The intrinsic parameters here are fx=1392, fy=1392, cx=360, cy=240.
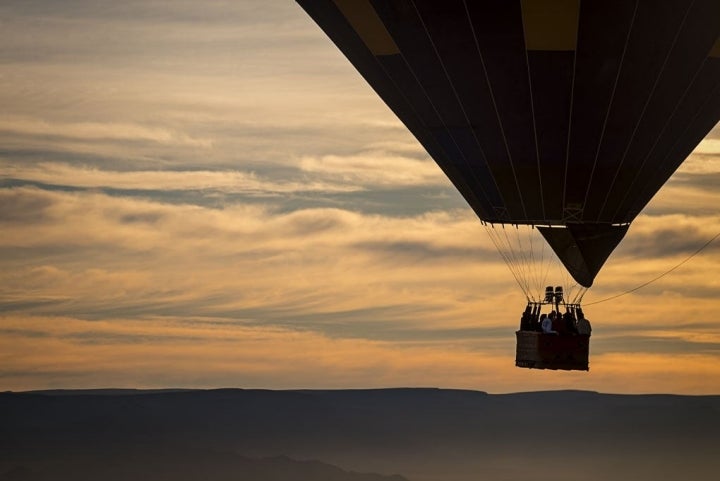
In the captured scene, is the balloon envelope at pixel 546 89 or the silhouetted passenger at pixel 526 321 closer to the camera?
the balloon envelope at pixel 546 89

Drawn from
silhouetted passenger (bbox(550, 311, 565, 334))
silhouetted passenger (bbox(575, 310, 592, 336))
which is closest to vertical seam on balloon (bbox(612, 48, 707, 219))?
silhouetted passenger (bbox(575, 310, 592, 336))

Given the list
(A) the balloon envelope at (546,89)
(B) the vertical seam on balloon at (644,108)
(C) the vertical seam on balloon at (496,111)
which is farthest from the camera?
(C) the vertical seam on balloon at (496,111)

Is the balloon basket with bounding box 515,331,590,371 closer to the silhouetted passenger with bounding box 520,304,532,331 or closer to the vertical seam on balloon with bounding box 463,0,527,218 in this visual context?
the silhouetted passenger with bounding box 520,304,532,331

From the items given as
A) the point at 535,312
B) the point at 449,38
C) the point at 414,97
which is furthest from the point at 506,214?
the point at 449,38

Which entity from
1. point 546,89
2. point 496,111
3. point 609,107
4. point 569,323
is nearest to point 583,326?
point 569,323

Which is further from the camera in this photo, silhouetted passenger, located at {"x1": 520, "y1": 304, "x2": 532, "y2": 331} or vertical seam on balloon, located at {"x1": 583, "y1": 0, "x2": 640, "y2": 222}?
silhouetted passenger, located at {"x1": 520, "y1": 304, "x2": 532, "y2": 331}

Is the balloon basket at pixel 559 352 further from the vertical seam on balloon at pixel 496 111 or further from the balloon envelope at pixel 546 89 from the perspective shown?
the vertical seam on balloon at pixel 496 111

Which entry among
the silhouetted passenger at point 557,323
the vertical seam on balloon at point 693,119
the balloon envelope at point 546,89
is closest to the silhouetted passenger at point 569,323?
the silhouetted passenger at point 557,323
